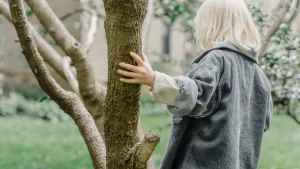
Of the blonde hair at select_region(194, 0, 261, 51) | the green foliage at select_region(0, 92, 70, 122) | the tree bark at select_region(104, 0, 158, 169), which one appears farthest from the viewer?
the green foliage at select_region(0, 92, 70, 122)

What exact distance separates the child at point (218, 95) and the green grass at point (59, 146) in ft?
10.9

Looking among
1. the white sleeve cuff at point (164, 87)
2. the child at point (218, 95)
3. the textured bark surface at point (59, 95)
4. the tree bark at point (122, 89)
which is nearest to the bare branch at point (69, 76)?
the textured bark surface at point (59, 95)

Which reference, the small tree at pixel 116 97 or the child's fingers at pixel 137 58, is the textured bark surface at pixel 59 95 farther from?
the child's fingers at pixel 137 58

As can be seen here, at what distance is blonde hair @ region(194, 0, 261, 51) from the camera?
2.42 meters

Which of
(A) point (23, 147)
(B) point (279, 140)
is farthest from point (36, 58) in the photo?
(B) point (279, 140)

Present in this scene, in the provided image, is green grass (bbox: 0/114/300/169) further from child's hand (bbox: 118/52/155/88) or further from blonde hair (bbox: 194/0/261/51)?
child's hand (bbox: 118/52/155/88)

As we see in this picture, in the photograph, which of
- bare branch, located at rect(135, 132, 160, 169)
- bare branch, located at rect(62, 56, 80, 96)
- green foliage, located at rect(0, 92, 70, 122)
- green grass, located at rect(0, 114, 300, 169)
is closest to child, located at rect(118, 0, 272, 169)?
bare branch, located at rect(135, 132, 160, 169)

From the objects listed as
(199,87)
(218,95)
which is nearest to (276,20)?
(218,95)

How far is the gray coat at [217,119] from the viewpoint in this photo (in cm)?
224

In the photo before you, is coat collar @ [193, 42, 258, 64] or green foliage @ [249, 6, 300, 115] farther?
green foliage @ [249, 6, 300, 115]

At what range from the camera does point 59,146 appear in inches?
344

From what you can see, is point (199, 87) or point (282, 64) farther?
point (282, 64)

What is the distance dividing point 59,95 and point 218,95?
0.81 meters

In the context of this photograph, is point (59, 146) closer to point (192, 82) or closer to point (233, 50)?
point (233, 50)
